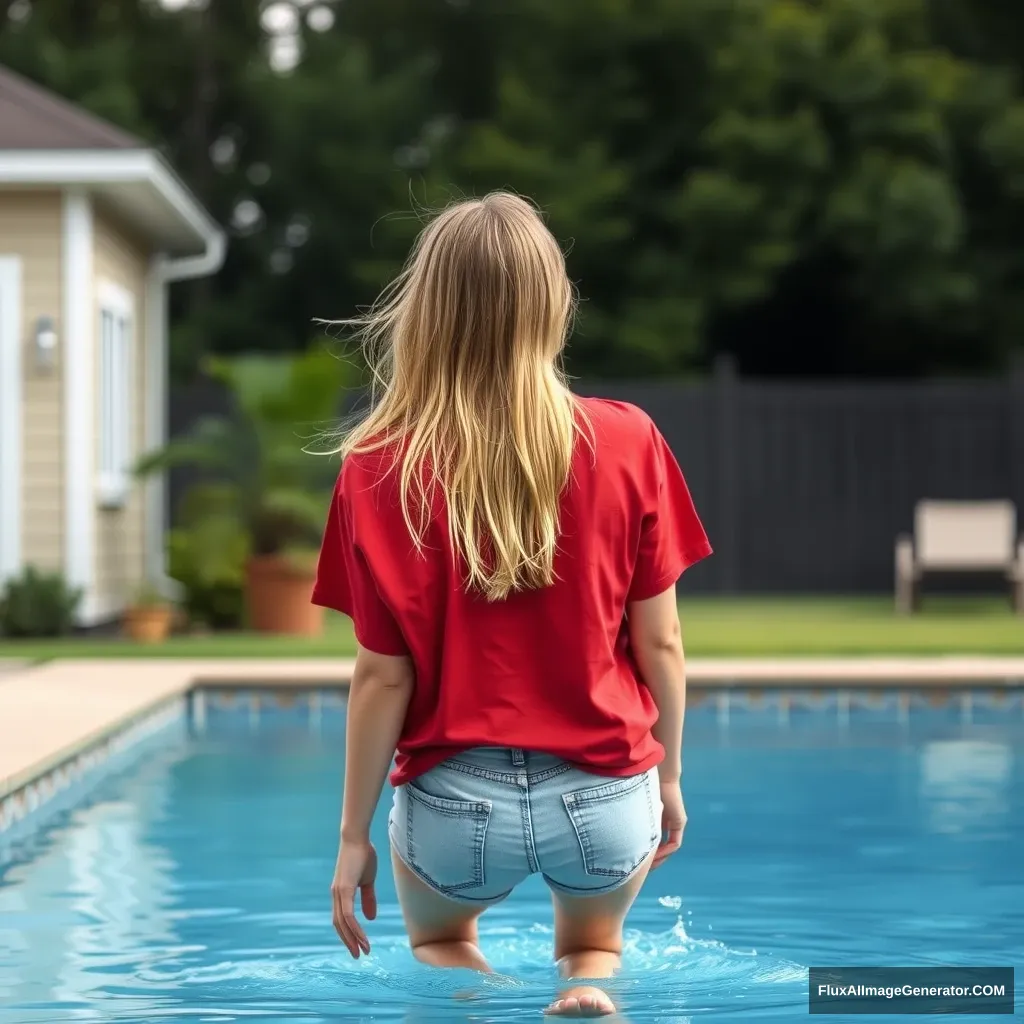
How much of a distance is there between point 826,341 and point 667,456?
19.3 metres

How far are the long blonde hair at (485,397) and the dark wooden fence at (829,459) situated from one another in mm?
12438

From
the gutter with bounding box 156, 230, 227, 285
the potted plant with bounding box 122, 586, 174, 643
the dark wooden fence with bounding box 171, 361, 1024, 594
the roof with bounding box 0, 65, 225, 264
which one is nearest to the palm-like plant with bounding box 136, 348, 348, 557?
the potted plant with bounding box 122, 586, 174, 643

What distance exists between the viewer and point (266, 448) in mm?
11672

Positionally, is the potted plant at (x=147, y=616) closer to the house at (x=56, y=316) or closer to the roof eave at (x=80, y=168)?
the house at (x=56, y=316)

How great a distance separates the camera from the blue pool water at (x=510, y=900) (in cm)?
375

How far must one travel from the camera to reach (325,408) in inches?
463

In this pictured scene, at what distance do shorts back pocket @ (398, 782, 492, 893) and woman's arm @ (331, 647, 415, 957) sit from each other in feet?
0.20

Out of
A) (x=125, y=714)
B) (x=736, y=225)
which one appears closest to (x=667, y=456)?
(x=125, y=714)

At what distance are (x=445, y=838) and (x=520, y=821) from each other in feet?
0.38

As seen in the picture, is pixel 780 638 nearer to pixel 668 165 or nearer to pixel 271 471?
pixel 271 471

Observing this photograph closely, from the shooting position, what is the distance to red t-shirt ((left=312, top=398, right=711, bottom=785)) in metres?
2.64

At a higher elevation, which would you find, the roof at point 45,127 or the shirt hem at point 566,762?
the roof at point 45,127

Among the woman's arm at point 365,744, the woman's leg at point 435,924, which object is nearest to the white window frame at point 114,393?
the woman's leg at point 435,924

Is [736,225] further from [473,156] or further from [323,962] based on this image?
[323,962]
